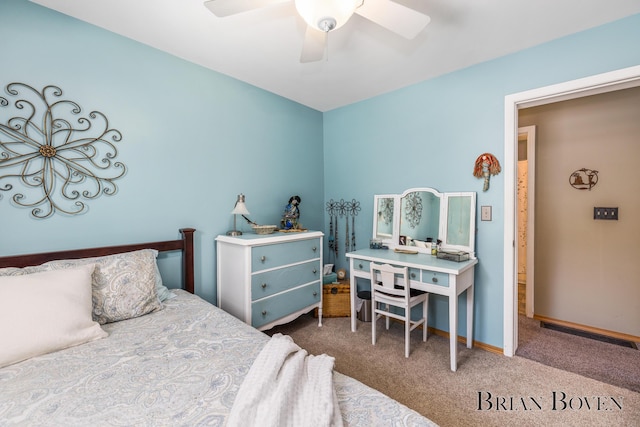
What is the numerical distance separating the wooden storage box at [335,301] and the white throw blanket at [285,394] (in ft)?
6.68

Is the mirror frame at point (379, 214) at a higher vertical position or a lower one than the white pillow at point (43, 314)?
higher

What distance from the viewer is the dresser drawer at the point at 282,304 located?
7.54ft

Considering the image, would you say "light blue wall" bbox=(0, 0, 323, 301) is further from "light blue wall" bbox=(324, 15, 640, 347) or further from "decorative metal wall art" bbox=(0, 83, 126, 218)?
"light blue wall" bbox=(324, 15, 640, 347)

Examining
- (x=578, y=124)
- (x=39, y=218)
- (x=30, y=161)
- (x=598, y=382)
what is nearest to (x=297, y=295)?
(x=39, y=218)

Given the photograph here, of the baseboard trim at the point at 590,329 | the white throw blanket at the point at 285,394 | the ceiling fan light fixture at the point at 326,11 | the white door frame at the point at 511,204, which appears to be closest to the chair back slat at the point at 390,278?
the white door frame at the point at 511,204

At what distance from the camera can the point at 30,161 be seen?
170 centimetres

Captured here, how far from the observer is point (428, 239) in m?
2.75

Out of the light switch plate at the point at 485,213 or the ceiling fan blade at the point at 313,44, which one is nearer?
the ceiling fan blade at the point at 313,44

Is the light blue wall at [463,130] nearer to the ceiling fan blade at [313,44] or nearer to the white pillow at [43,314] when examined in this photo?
the ceiling fan blade at [313,44]

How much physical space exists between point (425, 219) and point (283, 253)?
144cm

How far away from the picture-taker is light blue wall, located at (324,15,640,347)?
1.98 meters

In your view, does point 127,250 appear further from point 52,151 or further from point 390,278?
point 390,278

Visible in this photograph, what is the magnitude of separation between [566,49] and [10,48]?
364cm

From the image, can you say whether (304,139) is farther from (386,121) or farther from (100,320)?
(100,320)
